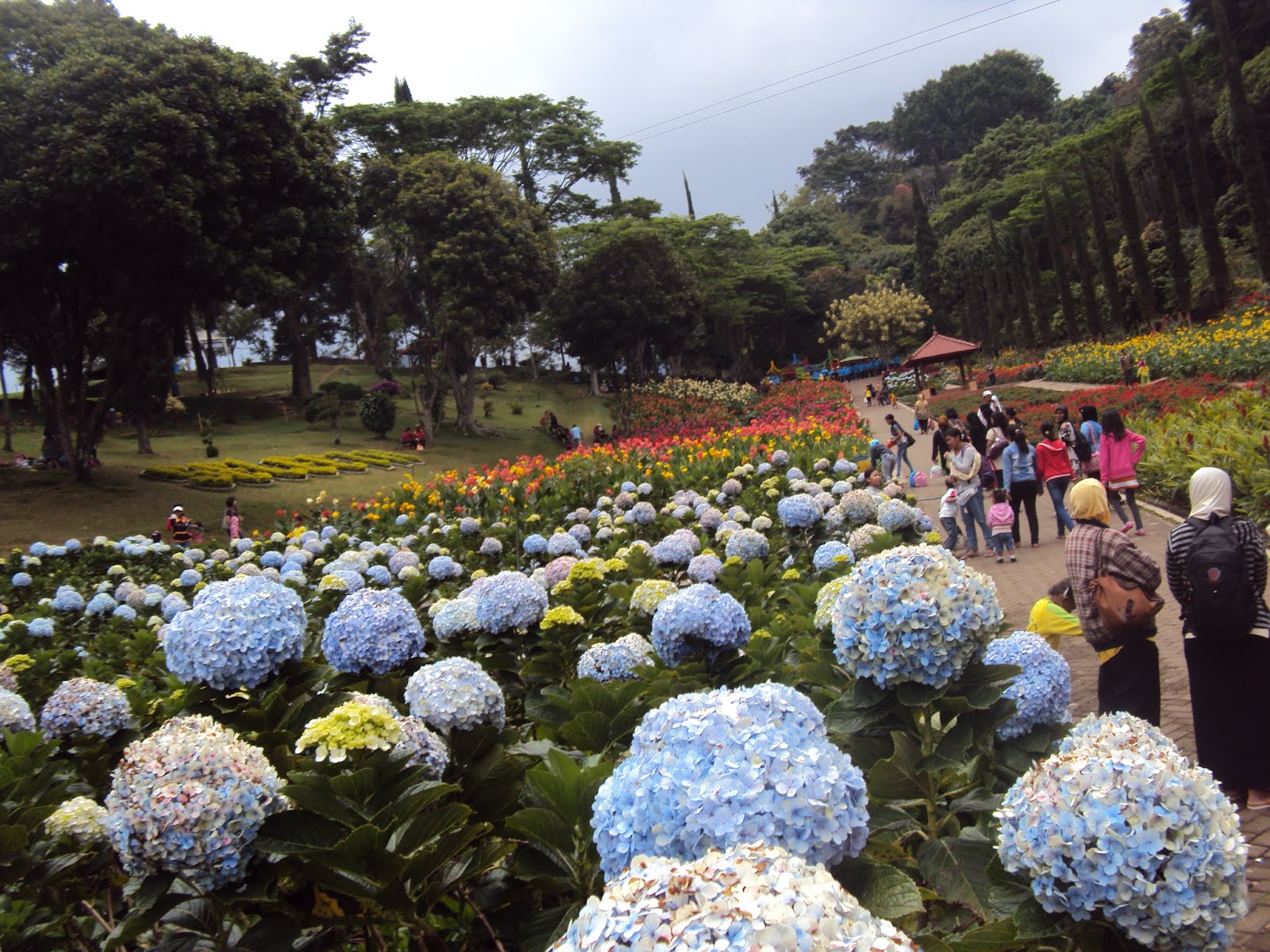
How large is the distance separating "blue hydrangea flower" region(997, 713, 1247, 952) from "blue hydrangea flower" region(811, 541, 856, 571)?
283 cm

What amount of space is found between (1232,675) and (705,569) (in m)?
2.50

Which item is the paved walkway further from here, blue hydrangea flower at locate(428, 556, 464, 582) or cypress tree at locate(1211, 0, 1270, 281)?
cypress tree at locate(1211, 0, 1270, 281)

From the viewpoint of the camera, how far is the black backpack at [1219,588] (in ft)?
14.2

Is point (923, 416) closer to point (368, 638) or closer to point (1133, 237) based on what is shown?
point (1133, 237)

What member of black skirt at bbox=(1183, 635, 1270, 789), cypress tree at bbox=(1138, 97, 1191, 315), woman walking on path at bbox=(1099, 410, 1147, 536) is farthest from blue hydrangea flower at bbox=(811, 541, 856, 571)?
cypress tree at bbox=(1138, 97, 1191, 315)

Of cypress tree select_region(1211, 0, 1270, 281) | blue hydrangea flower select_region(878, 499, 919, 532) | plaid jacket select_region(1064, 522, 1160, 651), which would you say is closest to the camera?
plaid jacket select_region(1064, 522, 1160, 651)

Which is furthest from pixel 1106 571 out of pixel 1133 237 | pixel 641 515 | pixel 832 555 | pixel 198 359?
pixel 198 359

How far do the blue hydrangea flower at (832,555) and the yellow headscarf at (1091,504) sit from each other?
1.27 meters

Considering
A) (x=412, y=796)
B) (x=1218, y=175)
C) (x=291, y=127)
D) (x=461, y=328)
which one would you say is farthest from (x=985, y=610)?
(x=1218, y=175)

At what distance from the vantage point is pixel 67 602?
684 cm

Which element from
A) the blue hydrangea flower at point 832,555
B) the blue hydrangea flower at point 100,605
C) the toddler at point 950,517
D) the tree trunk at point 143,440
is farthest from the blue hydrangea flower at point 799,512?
the tree trunk at point 143,440

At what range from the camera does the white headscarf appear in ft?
14.5

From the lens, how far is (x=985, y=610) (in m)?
2.04

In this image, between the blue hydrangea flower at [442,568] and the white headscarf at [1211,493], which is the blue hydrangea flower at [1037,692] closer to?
the white headscarf at [1211,493]
